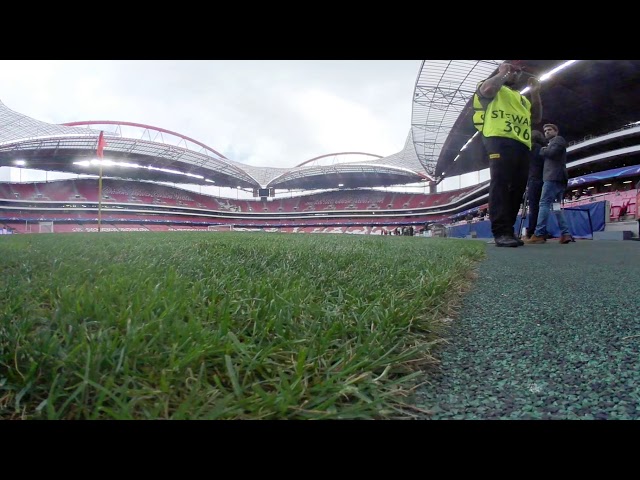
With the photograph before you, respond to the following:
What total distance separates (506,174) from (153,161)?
3111cm

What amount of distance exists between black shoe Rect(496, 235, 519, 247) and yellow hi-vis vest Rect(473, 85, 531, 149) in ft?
3.70

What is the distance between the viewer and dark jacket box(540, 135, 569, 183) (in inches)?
159

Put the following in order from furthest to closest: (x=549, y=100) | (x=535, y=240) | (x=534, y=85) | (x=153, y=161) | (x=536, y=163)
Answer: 1. (x=153, y=161)
2. (x=549, y=100)
3. (x=536, y=163)
4. (x=535, y=240)
5. (x=534, y=85)

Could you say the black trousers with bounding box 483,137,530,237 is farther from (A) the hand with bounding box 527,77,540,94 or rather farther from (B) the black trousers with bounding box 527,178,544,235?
(B) the black trousers with bounding box 527,178,544,235

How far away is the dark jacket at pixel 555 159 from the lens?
4047 millimetres

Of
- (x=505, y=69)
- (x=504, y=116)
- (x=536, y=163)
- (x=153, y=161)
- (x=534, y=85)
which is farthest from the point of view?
(x=153, y=161)

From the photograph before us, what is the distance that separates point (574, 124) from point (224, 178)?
30805 millimetres

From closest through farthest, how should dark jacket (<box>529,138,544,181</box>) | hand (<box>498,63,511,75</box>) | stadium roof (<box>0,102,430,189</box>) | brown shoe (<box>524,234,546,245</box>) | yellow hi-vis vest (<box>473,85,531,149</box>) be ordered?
hand (<box>498,63,511,75</box>)
yellow hi-vis vest (<box>473,85,531,149</box>)
brown shoe (<box>524,234,546,245</box>)
dark jacket (<box>529,138,544,181</box>)
stadium roof (<box>0,102,430,189</box>)

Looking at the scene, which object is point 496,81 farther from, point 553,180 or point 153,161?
point 153,161

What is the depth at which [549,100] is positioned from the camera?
14102mm

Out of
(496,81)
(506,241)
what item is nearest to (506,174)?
(506,241)

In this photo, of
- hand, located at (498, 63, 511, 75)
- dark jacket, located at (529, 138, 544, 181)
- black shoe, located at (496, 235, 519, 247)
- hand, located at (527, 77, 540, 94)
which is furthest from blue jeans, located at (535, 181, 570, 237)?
hand, located at (498, 63, 511, 75)
